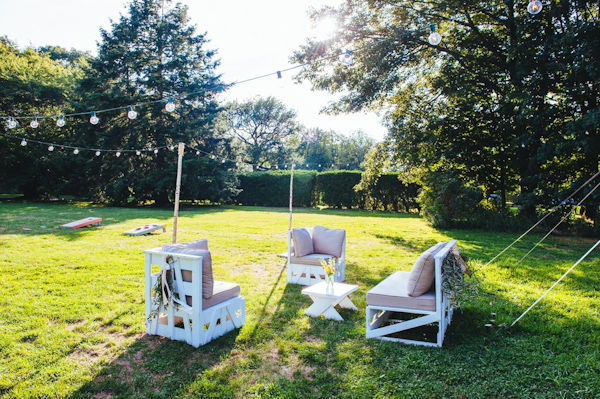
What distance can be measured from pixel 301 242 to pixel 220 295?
2.12m

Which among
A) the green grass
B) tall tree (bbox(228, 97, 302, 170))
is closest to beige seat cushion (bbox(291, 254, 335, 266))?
the green grass

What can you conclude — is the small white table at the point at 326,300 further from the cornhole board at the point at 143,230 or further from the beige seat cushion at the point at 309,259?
the cornhole board at the point at 143,230

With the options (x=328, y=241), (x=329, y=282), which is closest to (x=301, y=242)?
(x=328, y=241)

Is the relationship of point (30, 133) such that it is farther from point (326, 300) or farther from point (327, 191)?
point (326, 300)

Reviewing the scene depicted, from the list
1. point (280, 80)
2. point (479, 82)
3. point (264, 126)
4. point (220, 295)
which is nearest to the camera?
point (220, 295)

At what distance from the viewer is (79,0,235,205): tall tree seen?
18.5 metres

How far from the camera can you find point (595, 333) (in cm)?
346

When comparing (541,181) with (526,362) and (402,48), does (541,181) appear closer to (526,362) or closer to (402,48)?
(402,48)

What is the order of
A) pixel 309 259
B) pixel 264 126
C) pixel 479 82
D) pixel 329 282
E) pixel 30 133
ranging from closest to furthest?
pixel 329 282, pixel 309 259, pixel 479 82, pixel 30 133, pixel 264 126

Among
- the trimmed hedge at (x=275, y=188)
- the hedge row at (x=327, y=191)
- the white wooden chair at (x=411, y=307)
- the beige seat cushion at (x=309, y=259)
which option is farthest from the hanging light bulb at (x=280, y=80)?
the trimmed hedge at (x=275, y=188)

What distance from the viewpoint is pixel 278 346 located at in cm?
323

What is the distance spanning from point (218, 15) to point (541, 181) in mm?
9439

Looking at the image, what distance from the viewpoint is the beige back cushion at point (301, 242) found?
211 inches

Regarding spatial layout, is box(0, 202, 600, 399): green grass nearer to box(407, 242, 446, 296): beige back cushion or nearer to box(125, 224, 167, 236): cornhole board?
box(407, 242, 446, 296): beige back cushion
